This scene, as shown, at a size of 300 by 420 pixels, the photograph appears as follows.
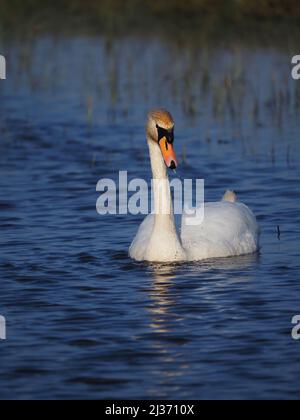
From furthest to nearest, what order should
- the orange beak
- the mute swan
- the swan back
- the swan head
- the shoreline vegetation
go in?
1. the shoreline vegetation
2. the swan back
3. the mute swan
4. the swan head
5. the orange beak

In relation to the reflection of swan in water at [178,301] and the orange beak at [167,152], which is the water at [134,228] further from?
the orange beak at [167,152]

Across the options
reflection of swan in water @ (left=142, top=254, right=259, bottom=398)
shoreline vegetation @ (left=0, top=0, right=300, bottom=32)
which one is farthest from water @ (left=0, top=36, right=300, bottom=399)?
shoreline vegetation @ (left=0, top=0, right=300, bottom=32)

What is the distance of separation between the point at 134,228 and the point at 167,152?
226 centimetres

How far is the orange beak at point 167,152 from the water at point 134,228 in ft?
3.24

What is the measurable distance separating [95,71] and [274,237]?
32.4 ft

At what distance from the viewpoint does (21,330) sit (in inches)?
364

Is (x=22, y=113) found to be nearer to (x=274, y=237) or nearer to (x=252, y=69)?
(x=252, y=69)

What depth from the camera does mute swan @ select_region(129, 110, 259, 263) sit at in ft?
35.6

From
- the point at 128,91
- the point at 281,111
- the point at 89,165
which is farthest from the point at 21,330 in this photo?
the point at 128,91

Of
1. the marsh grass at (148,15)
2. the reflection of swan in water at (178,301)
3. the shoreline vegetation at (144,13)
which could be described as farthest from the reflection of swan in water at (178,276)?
the shoreline vegetation at (144,13)

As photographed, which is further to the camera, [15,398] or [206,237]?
[206,237]

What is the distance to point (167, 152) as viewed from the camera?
10727 millimetres

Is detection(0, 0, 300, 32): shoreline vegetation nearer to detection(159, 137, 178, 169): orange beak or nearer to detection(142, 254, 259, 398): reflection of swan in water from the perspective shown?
detection(159, 137, 178, 169): orange beak

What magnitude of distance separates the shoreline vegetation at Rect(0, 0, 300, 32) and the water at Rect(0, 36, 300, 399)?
48.0 inches
